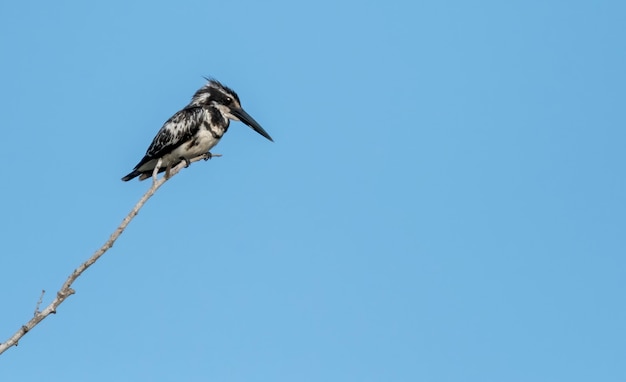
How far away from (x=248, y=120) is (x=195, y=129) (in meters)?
1.39

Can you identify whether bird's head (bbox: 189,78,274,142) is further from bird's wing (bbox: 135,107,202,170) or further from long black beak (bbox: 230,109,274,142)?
bird's wing (bbox: 135,107,202,170)

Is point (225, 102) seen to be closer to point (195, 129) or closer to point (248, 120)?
point (248, 120)

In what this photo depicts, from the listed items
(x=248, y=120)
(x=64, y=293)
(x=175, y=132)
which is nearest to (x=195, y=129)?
(x=175, y=132)

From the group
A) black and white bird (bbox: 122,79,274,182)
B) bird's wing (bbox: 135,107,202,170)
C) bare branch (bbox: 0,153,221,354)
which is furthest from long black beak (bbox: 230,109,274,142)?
bare branch (bbox: 0,153,221,354)

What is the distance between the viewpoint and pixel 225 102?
51.0 ft

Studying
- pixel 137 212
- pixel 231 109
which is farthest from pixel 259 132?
pixel 137 212

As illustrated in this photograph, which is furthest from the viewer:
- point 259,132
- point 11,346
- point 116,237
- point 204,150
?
point 259,132

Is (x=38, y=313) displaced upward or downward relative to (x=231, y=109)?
downward

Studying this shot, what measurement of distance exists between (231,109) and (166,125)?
4.01 ft

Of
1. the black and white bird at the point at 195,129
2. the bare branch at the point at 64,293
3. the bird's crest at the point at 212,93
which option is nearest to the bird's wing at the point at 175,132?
the black and white bird at the point at 195,129

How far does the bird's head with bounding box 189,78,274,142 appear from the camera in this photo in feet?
50.6

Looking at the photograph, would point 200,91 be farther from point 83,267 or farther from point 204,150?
point 83,267

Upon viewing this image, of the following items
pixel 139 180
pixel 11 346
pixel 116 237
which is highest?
pixel 139 180

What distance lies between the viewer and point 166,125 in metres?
14.9
